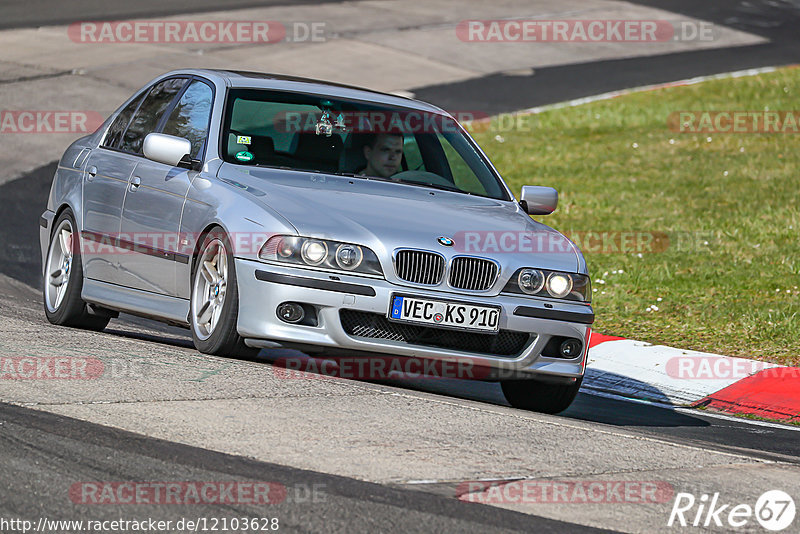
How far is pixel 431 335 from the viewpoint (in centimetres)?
684

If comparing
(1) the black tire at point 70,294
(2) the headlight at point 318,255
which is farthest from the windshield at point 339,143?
(1) the black tire at point 70,294

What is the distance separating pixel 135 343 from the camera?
25.5 feet

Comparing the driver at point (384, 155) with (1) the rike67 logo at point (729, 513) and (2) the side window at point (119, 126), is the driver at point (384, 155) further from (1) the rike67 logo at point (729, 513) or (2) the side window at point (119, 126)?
(1) the rike67 logo at point (729, 513)

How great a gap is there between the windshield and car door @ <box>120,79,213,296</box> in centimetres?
26

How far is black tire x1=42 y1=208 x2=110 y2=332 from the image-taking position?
336 inches

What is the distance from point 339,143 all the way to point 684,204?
27.3 ft

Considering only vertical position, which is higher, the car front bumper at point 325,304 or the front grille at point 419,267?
the front grille at point 419,267

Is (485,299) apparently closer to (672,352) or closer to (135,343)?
(135,343)

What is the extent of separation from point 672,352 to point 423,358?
3709 mm

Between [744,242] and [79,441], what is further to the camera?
[744,242]

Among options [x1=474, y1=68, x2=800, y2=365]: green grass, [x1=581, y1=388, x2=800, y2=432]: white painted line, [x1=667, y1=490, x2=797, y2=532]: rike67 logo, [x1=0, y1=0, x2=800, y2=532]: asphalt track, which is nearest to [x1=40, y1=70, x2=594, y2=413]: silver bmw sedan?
[x1=0, y1=0, x2=800, y2=532]: asphalt track

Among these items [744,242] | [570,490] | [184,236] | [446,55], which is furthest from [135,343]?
[446,55]

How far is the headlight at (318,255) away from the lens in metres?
6.69

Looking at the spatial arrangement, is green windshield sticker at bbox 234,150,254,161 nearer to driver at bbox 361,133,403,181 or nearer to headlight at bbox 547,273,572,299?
driver at bbox 361,133,403,181
